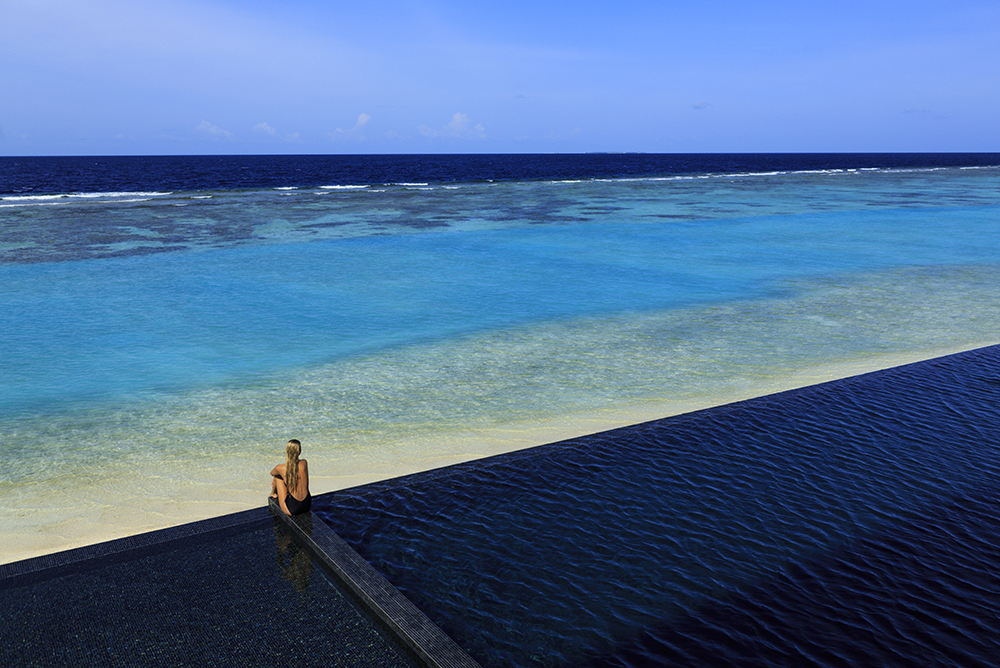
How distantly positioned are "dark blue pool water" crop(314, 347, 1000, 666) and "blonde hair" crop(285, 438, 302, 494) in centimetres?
70

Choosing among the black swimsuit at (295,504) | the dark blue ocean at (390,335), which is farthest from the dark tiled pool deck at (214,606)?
the dark blue ocean at (390,335)

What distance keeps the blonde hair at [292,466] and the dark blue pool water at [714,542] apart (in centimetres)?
70

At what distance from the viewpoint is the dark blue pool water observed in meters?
6.41

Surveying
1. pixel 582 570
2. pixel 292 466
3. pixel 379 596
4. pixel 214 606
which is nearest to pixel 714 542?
pixel 582 570

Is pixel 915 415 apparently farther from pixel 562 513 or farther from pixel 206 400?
pixel 206 400

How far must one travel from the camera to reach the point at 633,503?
8836 mm

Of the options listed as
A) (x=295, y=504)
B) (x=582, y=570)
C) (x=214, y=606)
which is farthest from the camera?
(x=295, y=504)

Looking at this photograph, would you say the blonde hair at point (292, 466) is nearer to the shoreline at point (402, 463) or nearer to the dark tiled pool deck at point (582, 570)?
the dark tiled pool deck at point (582, 570)

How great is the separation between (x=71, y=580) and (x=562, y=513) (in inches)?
218

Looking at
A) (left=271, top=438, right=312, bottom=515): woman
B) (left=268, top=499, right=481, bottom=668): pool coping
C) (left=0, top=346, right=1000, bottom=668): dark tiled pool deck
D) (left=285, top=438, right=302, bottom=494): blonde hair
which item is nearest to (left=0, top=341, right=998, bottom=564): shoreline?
(left=0, top=346, right=1000, bottom=668): dark tiled pool deck

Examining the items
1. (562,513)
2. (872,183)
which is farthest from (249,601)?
(872,183)

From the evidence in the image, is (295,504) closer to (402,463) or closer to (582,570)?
(402,463)

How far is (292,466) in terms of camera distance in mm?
8266

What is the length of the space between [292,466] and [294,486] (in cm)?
25
